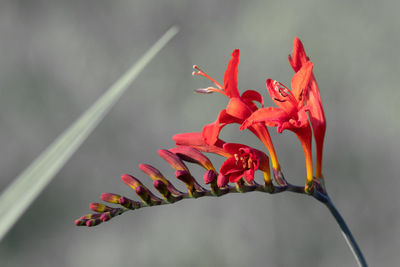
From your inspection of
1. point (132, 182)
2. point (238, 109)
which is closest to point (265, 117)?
point (238, 109)

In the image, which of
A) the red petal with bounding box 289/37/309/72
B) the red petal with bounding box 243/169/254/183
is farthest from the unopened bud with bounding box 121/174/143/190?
the red petal with bounding box 289/37/309/72

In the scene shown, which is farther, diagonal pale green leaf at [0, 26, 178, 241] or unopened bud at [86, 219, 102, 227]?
unopened bud at [86, 219, 102, 227]

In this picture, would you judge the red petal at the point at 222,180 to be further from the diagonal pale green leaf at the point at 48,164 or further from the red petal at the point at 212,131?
the diagonal pale green leaf at the point at 48,164

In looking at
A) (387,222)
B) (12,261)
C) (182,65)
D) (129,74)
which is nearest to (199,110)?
(182,65)

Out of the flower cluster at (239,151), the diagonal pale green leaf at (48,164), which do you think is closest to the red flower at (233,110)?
the flower cluster at (239,151)

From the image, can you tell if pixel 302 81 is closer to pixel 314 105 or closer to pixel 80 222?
pixel 314 105

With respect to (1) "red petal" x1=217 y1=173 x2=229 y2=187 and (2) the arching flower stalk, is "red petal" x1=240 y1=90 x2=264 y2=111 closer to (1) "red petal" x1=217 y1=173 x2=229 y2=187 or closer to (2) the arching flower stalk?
(2) the arching flower stalk
